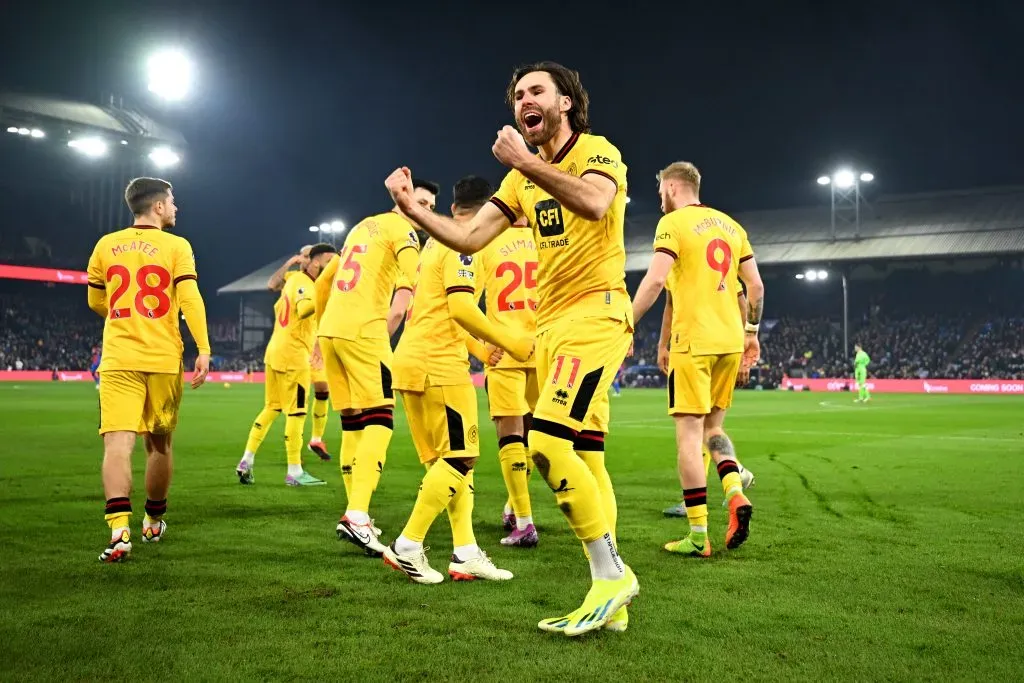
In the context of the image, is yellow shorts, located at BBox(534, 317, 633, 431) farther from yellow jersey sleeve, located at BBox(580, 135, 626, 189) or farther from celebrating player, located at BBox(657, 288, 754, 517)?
celebrating player, located at BBox(657, 288, 754, 517)

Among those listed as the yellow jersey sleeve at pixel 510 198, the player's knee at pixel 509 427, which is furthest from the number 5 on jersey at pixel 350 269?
the yellow jersey sleeve at pixel 510 198

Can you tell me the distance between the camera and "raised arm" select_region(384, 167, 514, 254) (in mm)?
3625

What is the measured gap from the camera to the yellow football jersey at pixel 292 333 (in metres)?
9.80

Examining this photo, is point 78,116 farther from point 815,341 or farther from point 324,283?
point 324,283

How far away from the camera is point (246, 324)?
6297 cm

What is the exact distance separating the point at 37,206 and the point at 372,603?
6419 centimetres

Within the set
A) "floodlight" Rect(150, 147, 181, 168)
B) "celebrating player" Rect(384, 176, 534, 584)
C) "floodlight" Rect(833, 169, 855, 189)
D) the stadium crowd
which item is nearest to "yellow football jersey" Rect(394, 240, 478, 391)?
"celebrating player" Rect(384, 176, 534, 584)

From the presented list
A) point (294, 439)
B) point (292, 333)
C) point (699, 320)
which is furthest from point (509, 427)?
point (292, 333)

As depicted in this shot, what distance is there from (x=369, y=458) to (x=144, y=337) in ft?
5.50

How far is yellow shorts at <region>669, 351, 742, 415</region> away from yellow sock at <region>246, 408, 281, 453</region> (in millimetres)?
5097

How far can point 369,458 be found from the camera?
5.73 meters

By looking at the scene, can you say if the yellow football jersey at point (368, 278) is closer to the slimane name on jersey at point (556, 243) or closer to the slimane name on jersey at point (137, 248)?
the slimane name on jersey at point (137, 248)

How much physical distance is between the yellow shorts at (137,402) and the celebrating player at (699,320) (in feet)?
10.9

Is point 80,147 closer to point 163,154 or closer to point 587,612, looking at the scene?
point 163,154
